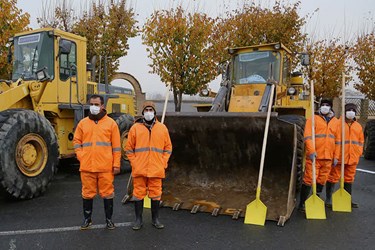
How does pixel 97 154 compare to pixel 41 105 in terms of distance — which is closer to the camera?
pixel 97 154

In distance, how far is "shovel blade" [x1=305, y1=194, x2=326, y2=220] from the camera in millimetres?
5219

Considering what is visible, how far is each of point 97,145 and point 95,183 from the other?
1.66 feet

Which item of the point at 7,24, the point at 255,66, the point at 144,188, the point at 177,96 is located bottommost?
the point at 144,188

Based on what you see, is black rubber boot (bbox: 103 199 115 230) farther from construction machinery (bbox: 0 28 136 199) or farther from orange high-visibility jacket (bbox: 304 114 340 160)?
orange high-visibility jacket (bbox: 304 114 340 160)

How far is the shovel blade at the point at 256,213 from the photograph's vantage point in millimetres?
4934

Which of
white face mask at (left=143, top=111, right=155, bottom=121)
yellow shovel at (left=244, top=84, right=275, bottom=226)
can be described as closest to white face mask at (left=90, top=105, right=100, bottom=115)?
white face mask at (left=143, top=111, right=155, bottom=121)

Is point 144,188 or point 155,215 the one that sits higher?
point 144,188

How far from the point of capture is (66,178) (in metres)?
7.93

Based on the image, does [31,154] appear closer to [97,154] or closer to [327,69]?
[97,154]

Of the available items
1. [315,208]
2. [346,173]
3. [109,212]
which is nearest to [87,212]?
[109,212]

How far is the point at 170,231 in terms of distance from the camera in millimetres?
4711

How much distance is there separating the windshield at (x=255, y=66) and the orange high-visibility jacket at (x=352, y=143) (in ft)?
8.08

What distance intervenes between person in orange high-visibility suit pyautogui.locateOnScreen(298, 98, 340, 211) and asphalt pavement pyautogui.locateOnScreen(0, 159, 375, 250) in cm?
48

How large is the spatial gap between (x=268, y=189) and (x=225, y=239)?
1390mm
